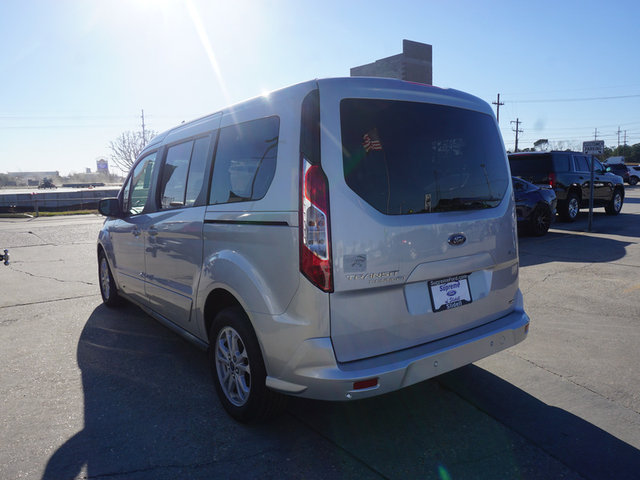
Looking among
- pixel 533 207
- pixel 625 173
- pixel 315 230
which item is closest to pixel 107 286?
pixel 315 230

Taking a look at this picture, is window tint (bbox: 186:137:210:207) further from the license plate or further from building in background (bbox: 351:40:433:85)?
building in background (bbox: 351:40:433:85)

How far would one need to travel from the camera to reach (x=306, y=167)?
Answer: 98.2 inches

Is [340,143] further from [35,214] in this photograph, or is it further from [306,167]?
[35,214]

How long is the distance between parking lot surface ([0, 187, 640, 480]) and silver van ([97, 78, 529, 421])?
358 millimetres

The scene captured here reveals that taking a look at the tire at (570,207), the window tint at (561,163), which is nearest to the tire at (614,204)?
the tire at (570,207)

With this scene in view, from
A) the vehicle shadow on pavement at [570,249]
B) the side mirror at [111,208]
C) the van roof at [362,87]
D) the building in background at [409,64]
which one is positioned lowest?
the vehicle shadow on pavement at [570,249]

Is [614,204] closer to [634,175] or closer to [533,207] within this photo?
[533,207]

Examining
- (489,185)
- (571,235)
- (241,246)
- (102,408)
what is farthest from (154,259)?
(571,235)

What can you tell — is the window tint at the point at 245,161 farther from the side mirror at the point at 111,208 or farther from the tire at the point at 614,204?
the tire at the point at 614,204

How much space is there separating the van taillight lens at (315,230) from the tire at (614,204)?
16.3m

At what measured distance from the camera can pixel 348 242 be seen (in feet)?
8.03

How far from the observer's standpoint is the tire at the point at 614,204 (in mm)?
15812

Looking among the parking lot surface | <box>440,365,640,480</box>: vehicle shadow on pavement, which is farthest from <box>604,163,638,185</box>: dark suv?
<box>440,365,640,480</box>: vehicle shadow on pavement

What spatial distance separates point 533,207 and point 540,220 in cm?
41
